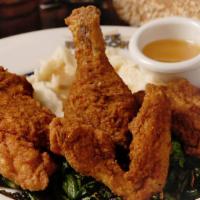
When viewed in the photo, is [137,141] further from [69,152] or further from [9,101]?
[9,101]

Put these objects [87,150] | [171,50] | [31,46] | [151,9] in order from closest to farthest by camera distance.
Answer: [87,150] < [171,50] < [31,46] < [151,9]

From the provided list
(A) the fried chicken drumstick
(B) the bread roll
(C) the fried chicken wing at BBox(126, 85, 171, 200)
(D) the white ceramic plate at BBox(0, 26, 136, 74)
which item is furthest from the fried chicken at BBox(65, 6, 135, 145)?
(B) the bread roll

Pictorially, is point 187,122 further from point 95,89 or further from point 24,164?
point 24,164

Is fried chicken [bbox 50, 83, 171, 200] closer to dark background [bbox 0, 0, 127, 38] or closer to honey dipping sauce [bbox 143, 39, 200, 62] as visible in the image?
honey dipping sauce [bbox 143, 39, 200, 62]

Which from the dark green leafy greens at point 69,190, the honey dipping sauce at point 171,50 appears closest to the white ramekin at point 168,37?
the honey dipping sauce at point 171,50

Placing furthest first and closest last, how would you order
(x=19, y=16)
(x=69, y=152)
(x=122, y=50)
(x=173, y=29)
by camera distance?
(x=19, y=16)
(x=122, y=50)
(x=173, y=29)
(x=69, y=152)

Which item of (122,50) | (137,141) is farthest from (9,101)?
(122,50)

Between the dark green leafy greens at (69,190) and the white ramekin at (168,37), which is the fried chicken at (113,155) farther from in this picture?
the white ramekin at (168,37)

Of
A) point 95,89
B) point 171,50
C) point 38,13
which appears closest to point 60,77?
point 95,89
